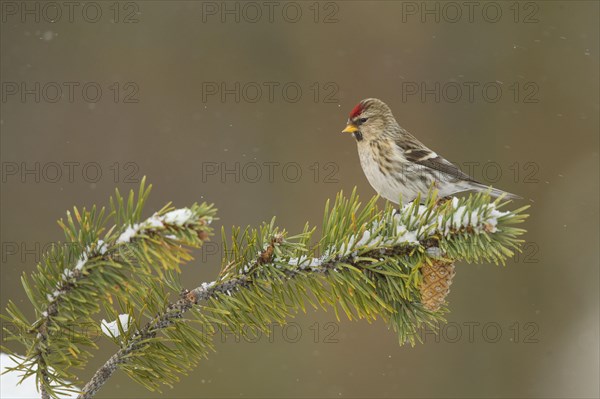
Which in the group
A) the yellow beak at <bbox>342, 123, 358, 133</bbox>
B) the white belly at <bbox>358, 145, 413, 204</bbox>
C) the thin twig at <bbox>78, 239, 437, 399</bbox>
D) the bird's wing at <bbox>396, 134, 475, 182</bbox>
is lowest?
the thin twig at <bbox>78, 239, 437, 399</bbox>

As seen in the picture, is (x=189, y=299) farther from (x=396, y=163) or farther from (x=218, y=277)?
(x=396, y=163)

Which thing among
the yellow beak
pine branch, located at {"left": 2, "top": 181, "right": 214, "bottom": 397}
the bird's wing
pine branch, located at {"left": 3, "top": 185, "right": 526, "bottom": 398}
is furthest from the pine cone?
the yellow beak

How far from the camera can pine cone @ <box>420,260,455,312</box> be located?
1.14 meters

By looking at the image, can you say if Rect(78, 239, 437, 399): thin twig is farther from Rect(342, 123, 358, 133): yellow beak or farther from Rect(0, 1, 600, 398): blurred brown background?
Rect(0, 1, 600, 398): blurred brown background

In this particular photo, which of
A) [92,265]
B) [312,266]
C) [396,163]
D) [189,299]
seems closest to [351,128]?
[396,163]

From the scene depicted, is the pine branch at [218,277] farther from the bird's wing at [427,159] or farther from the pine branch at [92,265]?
the bird's wing at [427,159]

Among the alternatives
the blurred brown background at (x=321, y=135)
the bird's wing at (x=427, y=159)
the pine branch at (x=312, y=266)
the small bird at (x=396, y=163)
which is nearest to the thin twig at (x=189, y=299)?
the pine branch at (x=312, y=266)

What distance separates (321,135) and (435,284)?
346 centimetres

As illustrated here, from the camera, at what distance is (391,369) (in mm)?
4422

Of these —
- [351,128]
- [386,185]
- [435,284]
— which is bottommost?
[435,284]

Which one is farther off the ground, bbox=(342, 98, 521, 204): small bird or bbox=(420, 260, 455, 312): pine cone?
bbox=(342, 98, 521, 204): small bird

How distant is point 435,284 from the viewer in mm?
1140

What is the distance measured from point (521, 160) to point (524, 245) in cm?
71

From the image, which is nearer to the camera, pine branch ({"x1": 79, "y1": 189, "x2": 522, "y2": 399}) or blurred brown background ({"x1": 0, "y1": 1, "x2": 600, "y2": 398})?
pine branch ({"x1": 79, "y1": 189, "x2": 522, "y2": 399})
